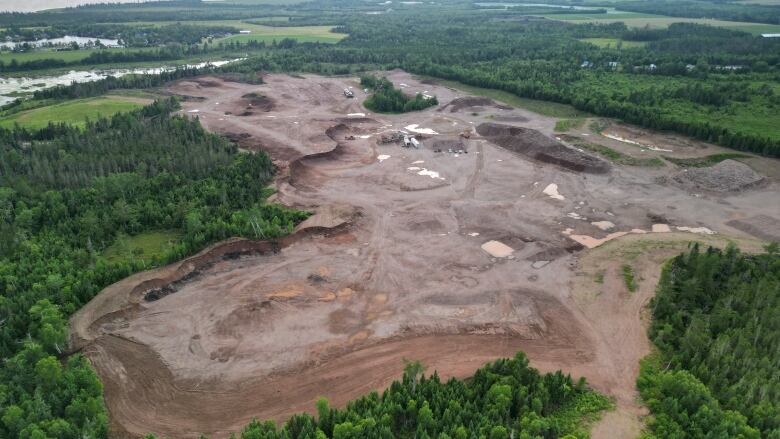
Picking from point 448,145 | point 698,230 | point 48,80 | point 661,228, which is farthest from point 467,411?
point 48,80

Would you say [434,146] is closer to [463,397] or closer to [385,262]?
[385,262]

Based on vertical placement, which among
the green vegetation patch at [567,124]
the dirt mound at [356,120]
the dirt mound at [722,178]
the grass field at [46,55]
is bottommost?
the dirt mound at [722,178]

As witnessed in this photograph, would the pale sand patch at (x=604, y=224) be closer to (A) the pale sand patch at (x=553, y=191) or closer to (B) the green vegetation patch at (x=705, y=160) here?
(A) the pale sand patch at (x=553, y=191)

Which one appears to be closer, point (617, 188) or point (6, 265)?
point (6, 265)

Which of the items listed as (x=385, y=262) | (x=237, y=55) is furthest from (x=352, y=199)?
(x=237, y=55)

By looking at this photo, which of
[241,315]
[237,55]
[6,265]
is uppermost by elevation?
[237,55]

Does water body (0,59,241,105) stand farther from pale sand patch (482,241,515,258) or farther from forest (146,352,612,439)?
forest (146,352,612,439)

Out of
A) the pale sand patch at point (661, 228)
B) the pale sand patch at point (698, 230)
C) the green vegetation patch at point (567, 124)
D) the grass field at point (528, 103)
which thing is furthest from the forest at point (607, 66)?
the pale sand patch at point (661, 228)

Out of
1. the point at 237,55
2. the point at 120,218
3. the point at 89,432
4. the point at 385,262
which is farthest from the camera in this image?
the point at 237,55
